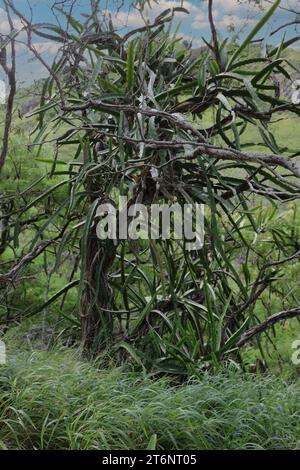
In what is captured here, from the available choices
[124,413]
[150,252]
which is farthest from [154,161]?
[124,413]

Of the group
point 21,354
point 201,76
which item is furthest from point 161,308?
point 201,76

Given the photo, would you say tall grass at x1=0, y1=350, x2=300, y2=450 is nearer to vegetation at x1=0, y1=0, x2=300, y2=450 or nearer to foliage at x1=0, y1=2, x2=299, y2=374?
vegetation at x1=0, y1=0, x2=300, y2=450

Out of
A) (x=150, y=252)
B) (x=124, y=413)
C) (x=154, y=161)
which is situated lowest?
(x=124, y=413)

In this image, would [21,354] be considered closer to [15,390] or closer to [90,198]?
[15,390]

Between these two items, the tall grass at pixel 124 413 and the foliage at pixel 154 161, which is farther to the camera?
the foliage at pixel 154 161

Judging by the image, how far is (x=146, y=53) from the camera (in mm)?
2578

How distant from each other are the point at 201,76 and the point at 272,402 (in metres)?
1.10

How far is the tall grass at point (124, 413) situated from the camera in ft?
6.07

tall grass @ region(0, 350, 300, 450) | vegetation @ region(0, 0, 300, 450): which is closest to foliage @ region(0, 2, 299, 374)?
vegetation @ region(0, 0, 300, 450)

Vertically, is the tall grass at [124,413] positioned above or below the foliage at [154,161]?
below

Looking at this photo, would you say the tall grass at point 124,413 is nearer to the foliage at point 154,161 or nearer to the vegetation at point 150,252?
the vegetation at point 150,252

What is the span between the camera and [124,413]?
6.36 ft

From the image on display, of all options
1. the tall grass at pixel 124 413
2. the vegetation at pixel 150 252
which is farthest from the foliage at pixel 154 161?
the tall grass at pixel 124 413

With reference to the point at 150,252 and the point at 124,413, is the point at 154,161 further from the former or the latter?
the point at 124,413
